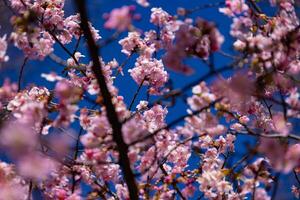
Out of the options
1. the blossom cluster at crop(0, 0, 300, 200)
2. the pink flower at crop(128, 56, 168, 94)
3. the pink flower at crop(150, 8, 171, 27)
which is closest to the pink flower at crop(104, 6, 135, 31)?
the blossom cluster at crop(0, 0, 300, 200)

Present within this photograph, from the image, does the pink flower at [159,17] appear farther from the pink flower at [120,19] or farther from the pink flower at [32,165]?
the pink flower at [32,165]

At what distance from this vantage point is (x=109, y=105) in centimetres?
349

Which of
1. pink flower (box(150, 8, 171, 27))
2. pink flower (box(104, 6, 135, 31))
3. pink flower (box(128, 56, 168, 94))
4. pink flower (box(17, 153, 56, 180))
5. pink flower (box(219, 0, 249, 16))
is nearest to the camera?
pink flower (box(17, 153, 56, 180))

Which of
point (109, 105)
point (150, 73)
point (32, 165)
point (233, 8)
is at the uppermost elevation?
point (150, 73)

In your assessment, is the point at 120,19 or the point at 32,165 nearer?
the point at 32,165

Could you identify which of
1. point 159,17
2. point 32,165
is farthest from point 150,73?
point 32,165

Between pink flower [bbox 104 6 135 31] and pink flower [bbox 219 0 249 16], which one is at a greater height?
pink flower [bbox 219 0 249 16]

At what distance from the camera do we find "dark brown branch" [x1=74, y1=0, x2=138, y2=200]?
11.1 ft

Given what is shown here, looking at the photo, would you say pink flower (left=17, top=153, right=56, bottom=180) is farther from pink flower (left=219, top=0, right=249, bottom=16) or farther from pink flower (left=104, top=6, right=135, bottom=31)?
pink flower (left=219, top=0, right=249, bottom=16)

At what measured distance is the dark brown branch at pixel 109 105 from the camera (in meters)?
3.39

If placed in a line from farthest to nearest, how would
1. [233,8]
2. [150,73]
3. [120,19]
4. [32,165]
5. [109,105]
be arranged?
[150,73] → [233,8] → [120,19] → [109,105] → [32,165]

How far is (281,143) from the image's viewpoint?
4.07 meters

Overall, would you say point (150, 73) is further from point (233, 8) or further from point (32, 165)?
point (32, 165)

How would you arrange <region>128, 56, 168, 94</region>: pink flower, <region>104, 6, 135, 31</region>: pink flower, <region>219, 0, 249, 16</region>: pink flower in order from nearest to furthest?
<region>104, 6, 135, 31</region>: pink flower → <region>219, 0, 249, 16</region>: pink flower → <region>128, 56, 168, 94</region>: pink flower
